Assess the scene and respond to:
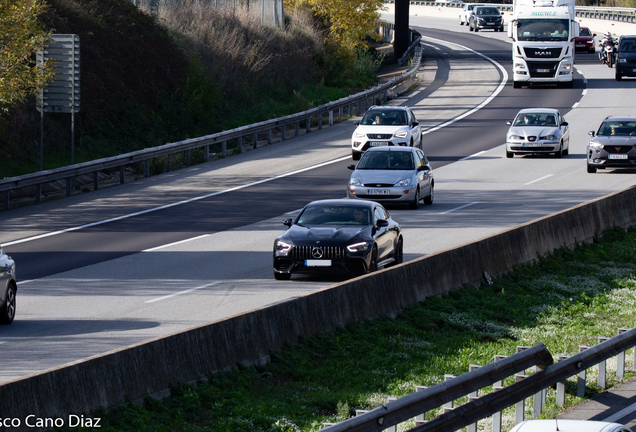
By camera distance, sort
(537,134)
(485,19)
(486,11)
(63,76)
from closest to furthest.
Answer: (63,76) < (537,134) < (485,19) < (486,11)

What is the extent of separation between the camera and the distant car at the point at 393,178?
2441 cm

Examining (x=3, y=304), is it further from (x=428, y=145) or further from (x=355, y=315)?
(x=428, y=145)

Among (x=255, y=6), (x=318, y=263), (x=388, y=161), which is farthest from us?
(x=255, y=6)

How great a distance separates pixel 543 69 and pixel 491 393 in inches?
1753

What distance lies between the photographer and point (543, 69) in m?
51.2

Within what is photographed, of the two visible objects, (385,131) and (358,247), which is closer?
(358,247)

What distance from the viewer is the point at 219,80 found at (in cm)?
4462

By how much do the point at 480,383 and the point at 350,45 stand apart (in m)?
51.5

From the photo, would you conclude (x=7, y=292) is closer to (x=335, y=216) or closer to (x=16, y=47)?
(x=335, y=216)

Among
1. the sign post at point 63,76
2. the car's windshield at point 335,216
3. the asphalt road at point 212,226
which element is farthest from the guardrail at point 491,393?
the sign post at point 63,76

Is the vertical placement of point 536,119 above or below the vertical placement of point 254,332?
above

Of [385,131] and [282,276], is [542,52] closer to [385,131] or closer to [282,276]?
[385,131]

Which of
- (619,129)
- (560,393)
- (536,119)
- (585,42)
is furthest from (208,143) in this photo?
(585,42)

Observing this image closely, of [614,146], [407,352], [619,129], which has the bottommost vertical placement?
[407,352]
